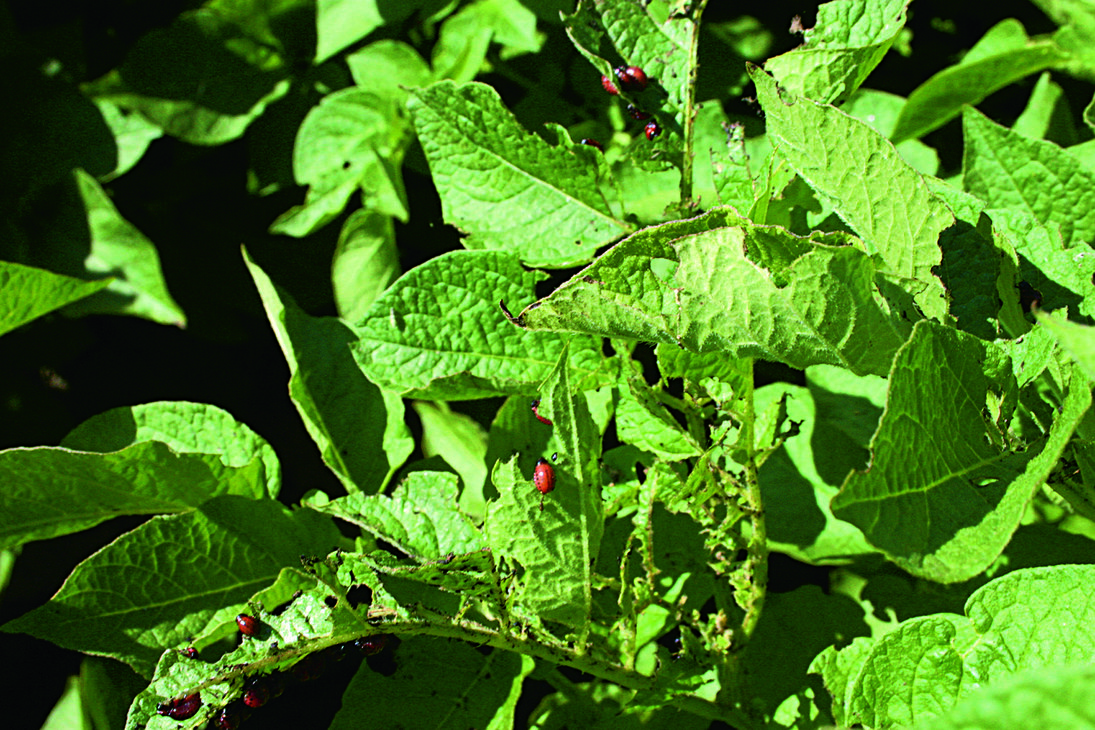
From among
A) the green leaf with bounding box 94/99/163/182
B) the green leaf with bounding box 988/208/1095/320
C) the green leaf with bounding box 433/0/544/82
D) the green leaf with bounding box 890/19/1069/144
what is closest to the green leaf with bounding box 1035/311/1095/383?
the green leaf with bounding box 988/208/1095/320

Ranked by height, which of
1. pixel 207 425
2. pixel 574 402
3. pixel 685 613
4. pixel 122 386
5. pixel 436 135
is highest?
pixel 436 135

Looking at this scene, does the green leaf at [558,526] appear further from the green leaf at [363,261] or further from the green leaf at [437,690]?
the green leaf at [363,261]

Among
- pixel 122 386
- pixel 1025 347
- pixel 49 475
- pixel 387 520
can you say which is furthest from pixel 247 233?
pixel 1025 347

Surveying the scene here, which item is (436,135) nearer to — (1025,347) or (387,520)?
(387,520)

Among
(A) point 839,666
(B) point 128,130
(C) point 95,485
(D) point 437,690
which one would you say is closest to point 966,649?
(A) point 839,666

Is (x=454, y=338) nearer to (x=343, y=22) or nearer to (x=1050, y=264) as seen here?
(x=1050, y=264)
